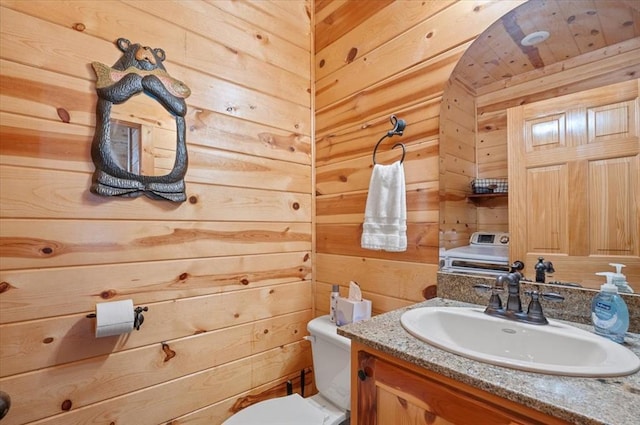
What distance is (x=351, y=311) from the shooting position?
4.72ft

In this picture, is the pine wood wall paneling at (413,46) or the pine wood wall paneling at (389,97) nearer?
the pine wood wall paneling at (413,46)

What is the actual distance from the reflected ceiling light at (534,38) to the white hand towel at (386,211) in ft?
2.01

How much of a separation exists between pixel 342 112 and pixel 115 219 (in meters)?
1.19

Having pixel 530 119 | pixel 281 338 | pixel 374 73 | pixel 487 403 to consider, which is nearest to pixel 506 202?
pixel 530 119

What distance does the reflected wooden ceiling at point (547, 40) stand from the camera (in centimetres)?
94

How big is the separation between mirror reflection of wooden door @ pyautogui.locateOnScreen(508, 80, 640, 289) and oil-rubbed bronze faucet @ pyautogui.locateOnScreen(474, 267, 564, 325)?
0.09m

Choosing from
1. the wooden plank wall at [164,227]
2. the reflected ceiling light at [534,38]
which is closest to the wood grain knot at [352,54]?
the wooden plank wall at [164,227]

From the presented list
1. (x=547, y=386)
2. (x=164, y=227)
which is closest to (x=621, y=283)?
(x=547, y=386)

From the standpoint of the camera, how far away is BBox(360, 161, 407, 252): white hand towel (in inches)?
53.0

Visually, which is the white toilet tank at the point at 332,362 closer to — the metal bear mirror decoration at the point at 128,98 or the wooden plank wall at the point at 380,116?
the wooden plank wall at the point at 380,116

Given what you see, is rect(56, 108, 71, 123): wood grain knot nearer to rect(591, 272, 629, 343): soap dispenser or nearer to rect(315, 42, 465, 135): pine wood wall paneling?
rect(315, 42, 465, 135): pine wood wall paneling

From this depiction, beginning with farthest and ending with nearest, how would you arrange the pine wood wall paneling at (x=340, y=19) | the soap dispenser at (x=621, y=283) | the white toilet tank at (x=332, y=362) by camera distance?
the pine wood wall paneling at (x=340, y=19) < the white toilet tank at (x=332, y=362) < the soap dispenser at (x=621, y=283)

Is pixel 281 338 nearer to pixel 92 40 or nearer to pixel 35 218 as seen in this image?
pixel 35 218

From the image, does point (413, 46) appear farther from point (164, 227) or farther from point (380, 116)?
point (164, 227)
